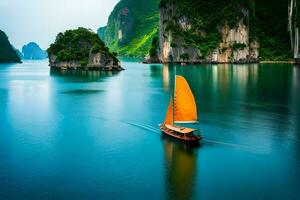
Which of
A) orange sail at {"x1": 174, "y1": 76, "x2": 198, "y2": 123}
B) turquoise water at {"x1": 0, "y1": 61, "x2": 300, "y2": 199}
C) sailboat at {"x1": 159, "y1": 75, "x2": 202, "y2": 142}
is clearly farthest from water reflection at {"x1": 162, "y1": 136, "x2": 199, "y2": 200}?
orange sail at {"x1": 174, "y1": 76, "x2": 198, "y2": 123}

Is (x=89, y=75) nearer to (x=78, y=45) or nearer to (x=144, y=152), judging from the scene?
(x=78, y=45)

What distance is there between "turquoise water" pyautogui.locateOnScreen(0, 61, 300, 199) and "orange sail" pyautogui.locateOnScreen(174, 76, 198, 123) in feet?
9.91

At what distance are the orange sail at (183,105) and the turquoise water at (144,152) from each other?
3020 mm

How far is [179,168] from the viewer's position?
123ft

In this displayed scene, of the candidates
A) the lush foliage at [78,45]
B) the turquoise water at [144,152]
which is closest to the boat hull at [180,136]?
the turquoise water at [144,152]

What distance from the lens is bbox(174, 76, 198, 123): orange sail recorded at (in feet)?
150

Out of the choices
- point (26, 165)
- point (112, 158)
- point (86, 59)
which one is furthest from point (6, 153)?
point (86, 59)

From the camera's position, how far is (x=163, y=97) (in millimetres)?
81500

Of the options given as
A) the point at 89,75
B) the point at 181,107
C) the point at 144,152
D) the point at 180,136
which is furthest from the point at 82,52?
the point at 144,152

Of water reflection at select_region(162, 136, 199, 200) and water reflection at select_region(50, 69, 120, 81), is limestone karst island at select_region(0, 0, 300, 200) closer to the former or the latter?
water reflection at select_region(162, 136, 199, 200)

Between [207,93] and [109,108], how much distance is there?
2341 centimetres

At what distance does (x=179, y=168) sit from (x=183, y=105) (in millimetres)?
10422

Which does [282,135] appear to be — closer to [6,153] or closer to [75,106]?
[6,153]

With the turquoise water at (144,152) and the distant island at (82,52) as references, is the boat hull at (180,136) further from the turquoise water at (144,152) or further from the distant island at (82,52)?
the distant island at (82,52)
